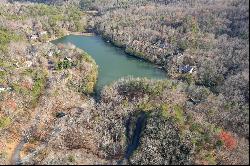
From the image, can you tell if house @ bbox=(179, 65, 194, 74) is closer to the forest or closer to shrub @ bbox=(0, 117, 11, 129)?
the forest

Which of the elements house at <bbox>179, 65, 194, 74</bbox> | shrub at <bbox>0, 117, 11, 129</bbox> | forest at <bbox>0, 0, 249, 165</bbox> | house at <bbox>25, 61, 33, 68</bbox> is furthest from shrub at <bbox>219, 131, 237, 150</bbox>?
house at <bbox>25, 61, 33, 68</bbox>

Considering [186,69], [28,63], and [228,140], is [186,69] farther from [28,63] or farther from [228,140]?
[228,140]

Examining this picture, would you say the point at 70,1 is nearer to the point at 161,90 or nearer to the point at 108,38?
the point at 108,38

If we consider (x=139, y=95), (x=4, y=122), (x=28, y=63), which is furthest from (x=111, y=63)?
(x=4, y=122)

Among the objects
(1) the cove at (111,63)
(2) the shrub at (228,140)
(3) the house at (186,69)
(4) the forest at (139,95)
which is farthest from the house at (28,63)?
(2) the shrub at (228,140)

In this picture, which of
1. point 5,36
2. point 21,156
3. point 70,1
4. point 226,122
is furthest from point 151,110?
point 70,1
